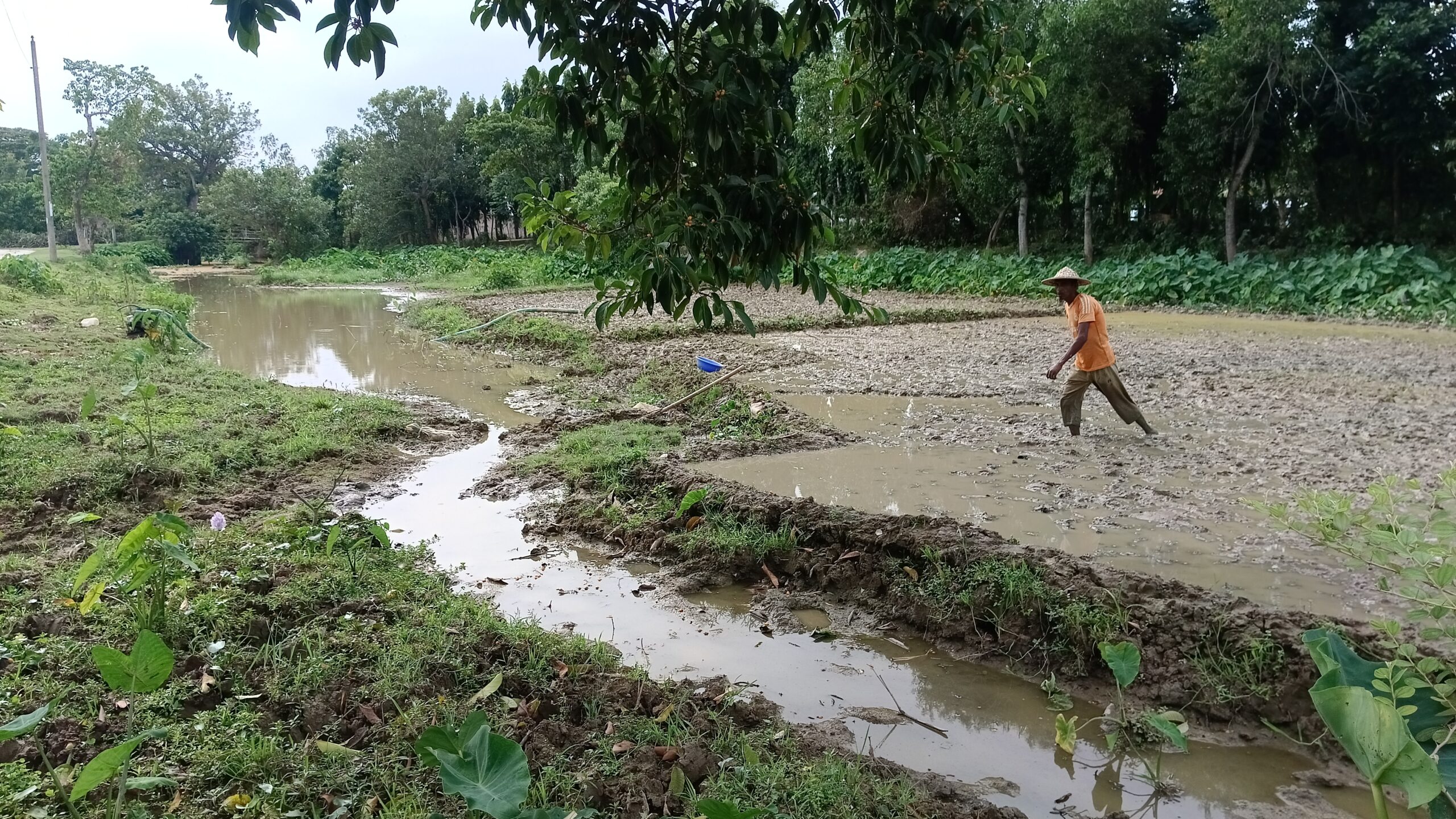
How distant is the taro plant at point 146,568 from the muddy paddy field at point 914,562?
65 centimetres

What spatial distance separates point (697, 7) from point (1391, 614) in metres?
4.34

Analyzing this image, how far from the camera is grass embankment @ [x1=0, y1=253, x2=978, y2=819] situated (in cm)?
283

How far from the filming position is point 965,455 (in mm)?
7410

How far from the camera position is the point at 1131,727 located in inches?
143

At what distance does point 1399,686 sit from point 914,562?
8.46 feet

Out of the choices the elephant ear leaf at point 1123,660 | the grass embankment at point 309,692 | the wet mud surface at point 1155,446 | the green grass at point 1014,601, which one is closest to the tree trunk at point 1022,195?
the wet mud surface at point 1155,446

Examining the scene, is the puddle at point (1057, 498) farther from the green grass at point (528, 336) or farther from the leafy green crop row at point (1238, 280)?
the leafy green crop row at point (1238, 280)

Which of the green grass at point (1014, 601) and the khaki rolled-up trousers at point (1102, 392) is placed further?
the khaki rolled-up trousers at point (1102, 392)

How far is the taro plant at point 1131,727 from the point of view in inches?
131

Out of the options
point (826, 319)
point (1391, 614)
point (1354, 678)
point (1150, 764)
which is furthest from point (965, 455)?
point (826, 319)

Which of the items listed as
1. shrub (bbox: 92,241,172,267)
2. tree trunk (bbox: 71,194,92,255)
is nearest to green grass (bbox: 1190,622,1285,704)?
tree trunk (bbox: 71,194,92,255)

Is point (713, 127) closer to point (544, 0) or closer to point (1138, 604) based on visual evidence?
point (544, 0)

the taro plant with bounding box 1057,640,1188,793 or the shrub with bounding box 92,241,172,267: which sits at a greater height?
the shrub with bounding box 92,241,172,267

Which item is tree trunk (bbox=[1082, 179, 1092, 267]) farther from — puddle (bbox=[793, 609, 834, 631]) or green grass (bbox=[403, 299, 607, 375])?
puddle (bbox=[793, 609, 834, 631])
